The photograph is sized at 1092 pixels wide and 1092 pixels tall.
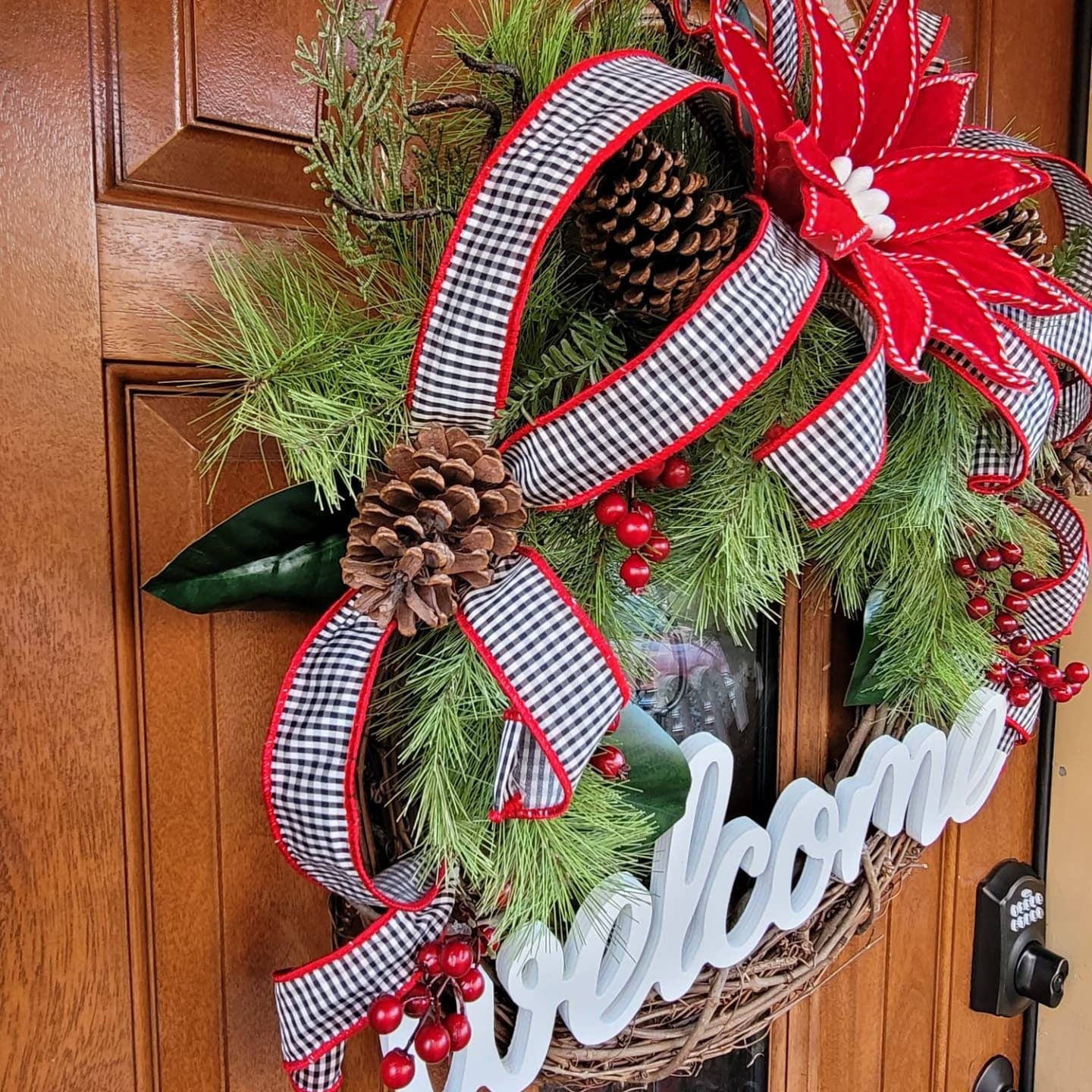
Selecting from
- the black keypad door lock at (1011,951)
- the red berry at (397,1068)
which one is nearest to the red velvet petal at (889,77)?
the red berry at (397,1068)

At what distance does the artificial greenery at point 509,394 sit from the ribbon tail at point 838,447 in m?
0.03

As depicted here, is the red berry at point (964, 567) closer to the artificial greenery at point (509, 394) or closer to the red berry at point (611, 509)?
the artificial greenery at point (509, 394)

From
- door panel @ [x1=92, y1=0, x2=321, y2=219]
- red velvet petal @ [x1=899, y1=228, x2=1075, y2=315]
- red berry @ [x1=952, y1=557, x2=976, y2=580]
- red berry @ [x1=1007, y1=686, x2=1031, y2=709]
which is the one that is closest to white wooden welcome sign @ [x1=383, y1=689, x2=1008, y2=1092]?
red berry @ [x1=1007, y1=686, x2=1031, y2=709]

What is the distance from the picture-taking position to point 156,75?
1.48ft

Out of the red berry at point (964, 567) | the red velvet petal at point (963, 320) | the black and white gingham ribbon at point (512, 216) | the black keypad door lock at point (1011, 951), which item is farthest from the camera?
the black keypad door lock at point (1011, 951)

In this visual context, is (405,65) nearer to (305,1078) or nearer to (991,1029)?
(305,1078)

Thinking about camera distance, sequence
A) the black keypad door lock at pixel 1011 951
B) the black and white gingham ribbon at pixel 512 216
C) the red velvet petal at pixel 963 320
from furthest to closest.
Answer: the black keypad door lock at pixel 1011 951 < the red velvet petal at pixel 963 320 < the black and white gingham ribbon at pixel 512 216

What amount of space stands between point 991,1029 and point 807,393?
927 mm

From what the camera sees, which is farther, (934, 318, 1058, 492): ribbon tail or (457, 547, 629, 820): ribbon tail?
(934, 318, 1058, 492): ribbon tail

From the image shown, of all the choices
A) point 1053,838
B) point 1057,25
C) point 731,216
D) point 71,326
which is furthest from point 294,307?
point 1053,838

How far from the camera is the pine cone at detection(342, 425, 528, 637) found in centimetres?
40

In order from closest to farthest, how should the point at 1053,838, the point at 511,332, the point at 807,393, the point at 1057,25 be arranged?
1. the point at 511,332
2. the point at 807,393
3. the point at 1057,25
4. the point at 1053,838

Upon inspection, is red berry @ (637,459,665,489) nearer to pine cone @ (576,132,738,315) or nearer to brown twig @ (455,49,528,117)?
pine cone @ (576,132,738,315)

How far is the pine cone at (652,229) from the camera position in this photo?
41 cm
